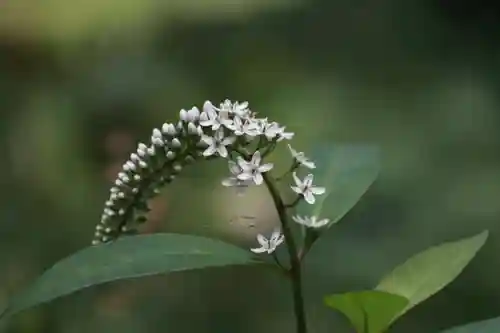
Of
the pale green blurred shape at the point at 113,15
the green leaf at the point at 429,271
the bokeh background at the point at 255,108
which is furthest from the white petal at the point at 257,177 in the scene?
the pale green blurred shape at the point at 113,15

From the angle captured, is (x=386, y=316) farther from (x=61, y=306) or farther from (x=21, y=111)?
(x=21, y=111)

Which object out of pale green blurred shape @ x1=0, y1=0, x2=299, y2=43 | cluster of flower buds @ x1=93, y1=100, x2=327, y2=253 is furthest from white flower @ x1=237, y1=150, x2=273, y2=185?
pale green blurred shape @ x1=0, y1=0, x2=299, y2=43

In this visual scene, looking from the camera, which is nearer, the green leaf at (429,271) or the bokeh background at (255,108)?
the green leaf at (429,271)

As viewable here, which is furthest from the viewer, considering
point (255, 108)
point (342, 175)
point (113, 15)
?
point (113, 15)

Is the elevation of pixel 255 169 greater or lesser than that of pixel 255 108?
greater

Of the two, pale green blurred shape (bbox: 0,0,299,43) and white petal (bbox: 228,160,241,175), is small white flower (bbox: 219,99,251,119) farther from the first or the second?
pale green blurred shape (bbox: 0,0,299,43)

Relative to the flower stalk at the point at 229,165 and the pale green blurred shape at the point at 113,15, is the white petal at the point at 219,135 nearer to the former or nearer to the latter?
the flower stalk at the point at 229,165

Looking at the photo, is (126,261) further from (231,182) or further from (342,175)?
(342,175)

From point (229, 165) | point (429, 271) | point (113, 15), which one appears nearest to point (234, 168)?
point (229, 165)
